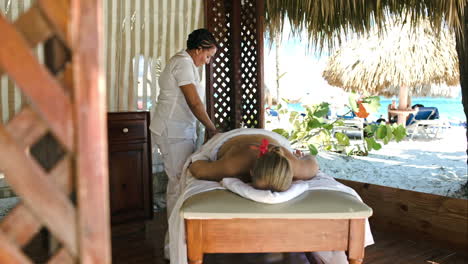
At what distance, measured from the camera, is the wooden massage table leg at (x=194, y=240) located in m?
2.03

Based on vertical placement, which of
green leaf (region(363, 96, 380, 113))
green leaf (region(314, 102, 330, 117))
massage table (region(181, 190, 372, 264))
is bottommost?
massage table (region(181, 190, 372, 264))

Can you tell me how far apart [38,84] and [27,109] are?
7 cm

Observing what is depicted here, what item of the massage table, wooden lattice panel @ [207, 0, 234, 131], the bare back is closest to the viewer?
the massage table

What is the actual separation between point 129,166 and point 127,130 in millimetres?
323

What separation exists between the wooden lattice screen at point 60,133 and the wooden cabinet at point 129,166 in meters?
2.65

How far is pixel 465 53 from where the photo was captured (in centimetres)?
307

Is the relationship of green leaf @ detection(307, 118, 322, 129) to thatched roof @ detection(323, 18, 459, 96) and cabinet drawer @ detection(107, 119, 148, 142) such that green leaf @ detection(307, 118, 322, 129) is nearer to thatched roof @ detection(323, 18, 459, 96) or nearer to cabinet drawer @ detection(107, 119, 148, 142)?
thatched roof @ detection(323, 18, 459, 96)

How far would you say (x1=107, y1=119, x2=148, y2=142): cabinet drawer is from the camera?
3584mm

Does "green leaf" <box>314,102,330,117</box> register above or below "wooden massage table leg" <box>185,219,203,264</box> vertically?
above

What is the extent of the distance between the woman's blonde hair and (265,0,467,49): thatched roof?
202 centimetres

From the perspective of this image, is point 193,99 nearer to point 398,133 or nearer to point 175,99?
point 175,99

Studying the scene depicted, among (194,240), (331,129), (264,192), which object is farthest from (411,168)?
(194,240)

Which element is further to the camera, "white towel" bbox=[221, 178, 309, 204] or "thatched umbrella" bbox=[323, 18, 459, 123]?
"thatched umbrella" bbox=[323, 18, 459, 123]

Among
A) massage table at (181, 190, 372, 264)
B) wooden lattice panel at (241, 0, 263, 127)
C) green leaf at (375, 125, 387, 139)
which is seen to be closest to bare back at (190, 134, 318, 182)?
massage table at (181, 190, 372, 264)
